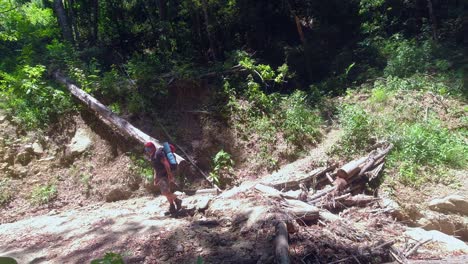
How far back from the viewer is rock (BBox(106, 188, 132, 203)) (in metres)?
9.20

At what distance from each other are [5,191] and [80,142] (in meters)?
2.09

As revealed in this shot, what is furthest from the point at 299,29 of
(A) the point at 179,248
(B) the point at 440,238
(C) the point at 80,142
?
(A) the point at 179,248

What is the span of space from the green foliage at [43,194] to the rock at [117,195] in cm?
132

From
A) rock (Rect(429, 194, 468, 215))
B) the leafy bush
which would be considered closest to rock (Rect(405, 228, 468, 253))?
rock (Rect(429, 194, 468, 215))

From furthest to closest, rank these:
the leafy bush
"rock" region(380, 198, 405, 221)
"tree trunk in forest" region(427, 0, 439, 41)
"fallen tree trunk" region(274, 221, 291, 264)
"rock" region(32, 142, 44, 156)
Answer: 1. "tree trunk in forest" region(427, 0, 439, 41)
2. "rock" region(32, 142, 44, 156)
3. the leafy bush
4. "rock" region(380, 198, 405, 221)
5. "fallen tree trunk" region(274, 221, 291, 264)

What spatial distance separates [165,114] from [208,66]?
2.63 metres

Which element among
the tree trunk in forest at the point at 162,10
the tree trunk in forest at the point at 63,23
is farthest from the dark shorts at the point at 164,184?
the tree trunk in forest at the point at 162,10

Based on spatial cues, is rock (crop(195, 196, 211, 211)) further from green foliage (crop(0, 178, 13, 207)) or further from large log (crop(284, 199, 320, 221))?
green foliage (crop(0, 178, 13, 207))

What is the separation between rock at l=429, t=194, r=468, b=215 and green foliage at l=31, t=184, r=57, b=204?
8.59 meters

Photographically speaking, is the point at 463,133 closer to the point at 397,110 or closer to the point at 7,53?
the point at 397,110

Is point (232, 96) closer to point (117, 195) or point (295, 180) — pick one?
point (295, 180)

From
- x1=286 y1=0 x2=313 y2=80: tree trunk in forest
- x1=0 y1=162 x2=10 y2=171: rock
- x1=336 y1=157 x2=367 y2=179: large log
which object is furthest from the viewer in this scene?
x1=286 y1=0 x2=313 y2=80: tree trunk in forest

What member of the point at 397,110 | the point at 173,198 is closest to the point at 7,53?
the point at 173,198

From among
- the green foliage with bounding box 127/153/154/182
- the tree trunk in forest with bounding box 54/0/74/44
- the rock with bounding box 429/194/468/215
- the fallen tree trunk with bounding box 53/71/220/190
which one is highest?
the tree trunk in forest with bounding box 54/0/74/44
